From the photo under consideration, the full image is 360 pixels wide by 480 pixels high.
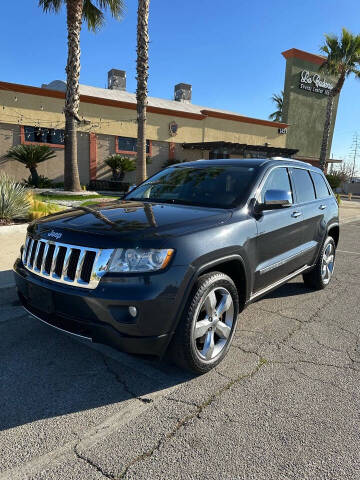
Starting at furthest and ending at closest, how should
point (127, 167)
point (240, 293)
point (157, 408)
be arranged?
point (127, 167) → point (240, 293) → point (157, 408)

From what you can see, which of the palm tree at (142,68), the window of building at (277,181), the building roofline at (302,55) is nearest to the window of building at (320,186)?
the window of building at (277,181)

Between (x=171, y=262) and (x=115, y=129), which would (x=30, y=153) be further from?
(x=171, y=262)

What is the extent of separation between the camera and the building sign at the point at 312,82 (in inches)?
1428

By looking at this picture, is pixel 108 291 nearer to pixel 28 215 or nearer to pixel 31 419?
pixel 31 419

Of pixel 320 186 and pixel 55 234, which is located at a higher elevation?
pixel 320 186

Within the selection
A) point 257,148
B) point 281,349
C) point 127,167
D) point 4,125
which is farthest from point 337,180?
point 281,349

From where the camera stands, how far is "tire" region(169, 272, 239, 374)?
259 cm

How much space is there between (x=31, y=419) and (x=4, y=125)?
2099 centimetres

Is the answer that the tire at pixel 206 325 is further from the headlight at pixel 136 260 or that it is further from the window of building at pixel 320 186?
the window of building at pixel 320 186

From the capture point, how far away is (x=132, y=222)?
2.78m

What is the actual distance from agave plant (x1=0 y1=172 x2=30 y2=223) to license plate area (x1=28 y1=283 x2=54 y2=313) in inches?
224

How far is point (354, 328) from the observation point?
3.93 metres

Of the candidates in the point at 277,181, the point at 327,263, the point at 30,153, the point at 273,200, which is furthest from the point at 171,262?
the point at 30,153

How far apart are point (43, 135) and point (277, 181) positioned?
67.1 feet
